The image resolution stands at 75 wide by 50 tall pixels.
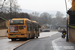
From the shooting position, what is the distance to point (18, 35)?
28.5 m

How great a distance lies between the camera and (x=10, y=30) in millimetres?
28562

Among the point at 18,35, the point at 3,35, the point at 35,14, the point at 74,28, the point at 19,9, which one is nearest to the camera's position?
the point at 74,28

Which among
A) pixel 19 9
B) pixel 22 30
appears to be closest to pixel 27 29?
pixel 22 30

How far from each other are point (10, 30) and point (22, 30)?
1.60 metres

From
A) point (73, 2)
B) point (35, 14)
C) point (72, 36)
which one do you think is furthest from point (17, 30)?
point (35, 14)

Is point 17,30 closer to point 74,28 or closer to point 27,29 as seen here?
point 27,29

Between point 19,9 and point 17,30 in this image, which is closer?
point 17,30

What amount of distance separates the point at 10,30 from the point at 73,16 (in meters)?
8.49

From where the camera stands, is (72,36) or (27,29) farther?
(27,29)

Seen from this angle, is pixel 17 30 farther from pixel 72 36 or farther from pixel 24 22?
pixel 72 36

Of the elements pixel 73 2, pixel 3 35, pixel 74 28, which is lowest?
pixel 3 35

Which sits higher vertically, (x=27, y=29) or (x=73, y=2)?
(x=73, y=2)

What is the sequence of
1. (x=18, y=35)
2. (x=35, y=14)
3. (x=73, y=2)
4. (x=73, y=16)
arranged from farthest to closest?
(x=35, y=14)
(x=18, y=35)
(x=73, y=16)
(x=73, y=2)

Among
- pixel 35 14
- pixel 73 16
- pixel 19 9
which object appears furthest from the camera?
pixel 35 14
